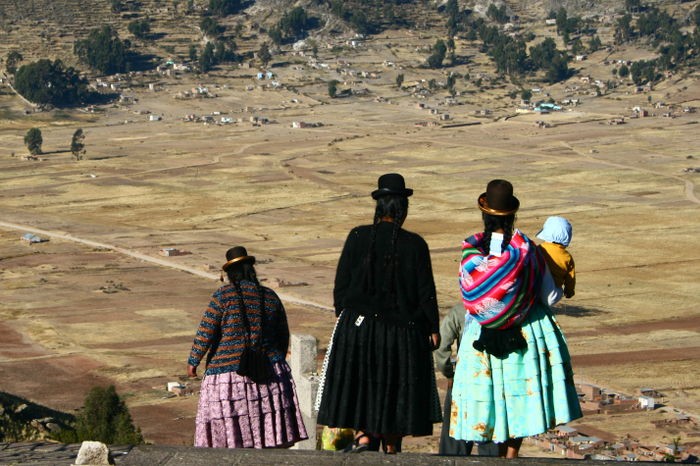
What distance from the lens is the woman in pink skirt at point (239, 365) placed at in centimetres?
1364

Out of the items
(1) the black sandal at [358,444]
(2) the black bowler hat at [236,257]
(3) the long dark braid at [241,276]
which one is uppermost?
(2) the black bowler hat at [236,257]

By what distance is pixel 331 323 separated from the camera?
59500mm

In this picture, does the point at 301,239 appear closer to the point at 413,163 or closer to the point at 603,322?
the point at 603,322

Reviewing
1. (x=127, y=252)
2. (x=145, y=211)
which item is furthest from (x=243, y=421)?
(x=145, y=211)

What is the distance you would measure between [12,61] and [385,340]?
621ft

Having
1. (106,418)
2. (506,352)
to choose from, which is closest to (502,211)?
(506,352)

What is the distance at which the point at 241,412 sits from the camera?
13727mm

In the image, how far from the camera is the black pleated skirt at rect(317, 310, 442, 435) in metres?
12.5

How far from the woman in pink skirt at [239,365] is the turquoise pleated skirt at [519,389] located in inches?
97.9

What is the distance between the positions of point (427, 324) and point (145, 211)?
90.7 metres

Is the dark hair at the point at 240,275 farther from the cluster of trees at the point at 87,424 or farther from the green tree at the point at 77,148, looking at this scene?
the green tree at the point at 77,148

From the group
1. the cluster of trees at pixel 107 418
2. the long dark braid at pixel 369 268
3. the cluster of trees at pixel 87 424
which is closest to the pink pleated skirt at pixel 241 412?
the long dark braid at pixel 369 268

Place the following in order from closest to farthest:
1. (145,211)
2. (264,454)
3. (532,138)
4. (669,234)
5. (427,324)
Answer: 1. (264,454)
2. (427,324)
3. (669,234)
4. (145,211)
5. (532,138)

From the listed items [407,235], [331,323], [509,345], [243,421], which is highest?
[407,235]
